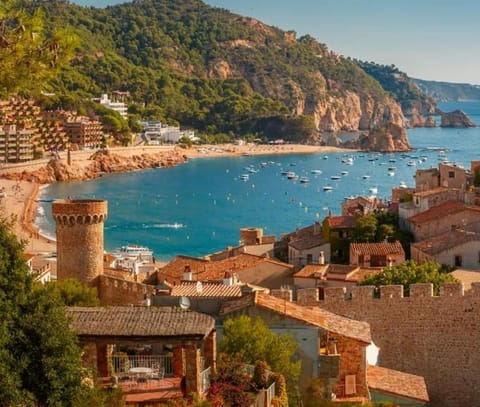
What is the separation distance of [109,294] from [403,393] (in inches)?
344

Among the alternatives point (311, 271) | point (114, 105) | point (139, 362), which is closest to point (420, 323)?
point (139, 362)

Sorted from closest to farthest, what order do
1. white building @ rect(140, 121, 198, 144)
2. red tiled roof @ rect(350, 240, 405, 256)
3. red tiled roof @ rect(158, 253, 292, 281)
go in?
1. red tiled roof @ rect(158, 253, 292, 281)
2. red tiled roof @ rect(350, 240, 405, 256)
3. white building @ rect(140, 121, 198, 144)

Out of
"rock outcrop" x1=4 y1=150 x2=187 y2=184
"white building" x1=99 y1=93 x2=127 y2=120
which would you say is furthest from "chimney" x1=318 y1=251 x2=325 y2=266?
"white building" x1=99 y1=93 x2=127 y2=120

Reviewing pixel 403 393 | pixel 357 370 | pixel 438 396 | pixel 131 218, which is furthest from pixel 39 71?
pixel 131 218

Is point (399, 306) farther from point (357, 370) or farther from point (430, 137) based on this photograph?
point (430, 137)

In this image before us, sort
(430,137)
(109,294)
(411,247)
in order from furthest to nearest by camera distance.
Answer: (430,137)
(411,247)
(109,294)

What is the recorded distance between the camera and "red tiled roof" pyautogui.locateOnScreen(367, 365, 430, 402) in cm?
1173

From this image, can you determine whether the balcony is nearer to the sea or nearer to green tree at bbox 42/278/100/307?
green tree at bbox 42/278/100/307

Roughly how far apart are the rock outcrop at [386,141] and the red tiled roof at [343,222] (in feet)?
377

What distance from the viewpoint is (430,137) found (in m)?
190

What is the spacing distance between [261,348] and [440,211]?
16.5 m

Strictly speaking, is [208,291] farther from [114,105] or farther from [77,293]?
[114,105]

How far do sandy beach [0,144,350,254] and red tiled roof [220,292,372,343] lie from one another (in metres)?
2.67

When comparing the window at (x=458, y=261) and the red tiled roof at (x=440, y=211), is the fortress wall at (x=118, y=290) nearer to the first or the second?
the window at (x=458, y=261)
